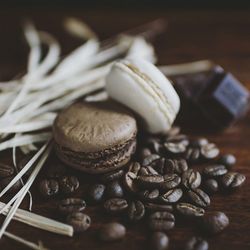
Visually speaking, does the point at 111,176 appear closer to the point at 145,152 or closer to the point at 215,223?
the point at 145,152

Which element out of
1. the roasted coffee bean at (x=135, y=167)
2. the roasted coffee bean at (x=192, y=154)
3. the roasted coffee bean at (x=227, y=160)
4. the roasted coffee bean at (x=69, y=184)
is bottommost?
the roasted coffee bean at (x=227, y=160)

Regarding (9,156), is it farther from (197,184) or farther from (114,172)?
(197,184)

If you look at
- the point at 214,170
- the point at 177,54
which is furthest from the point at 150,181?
the point at 177,54

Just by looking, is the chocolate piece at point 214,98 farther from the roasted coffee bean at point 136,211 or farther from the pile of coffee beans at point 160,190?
the roasted coffee bean at point 136,211

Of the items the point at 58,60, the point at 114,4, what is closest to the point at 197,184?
the point at 58,60

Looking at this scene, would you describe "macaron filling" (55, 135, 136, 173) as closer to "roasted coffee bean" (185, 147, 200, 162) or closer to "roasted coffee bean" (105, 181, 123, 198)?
"roasted coffee bean" (105, 181, 123, 198)

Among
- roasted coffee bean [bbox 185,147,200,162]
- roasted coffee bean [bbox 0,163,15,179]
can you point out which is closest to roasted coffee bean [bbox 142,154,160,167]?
roasted coffee bean [bbox 185,147,200,162]

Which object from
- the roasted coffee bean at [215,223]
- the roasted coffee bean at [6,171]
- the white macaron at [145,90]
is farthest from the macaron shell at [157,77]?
the roasted coffee bean at [6,171]
